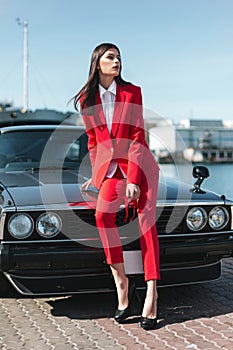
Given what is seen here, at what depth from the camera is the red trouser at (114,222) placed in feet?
12.0

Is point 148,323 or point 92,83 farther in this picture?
point 92,83

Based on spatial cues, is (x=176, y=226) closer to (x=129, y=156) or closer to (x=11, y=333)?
(x=129, y=156)

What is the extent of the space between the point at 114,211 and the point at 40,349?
Answer: 3.40 ft

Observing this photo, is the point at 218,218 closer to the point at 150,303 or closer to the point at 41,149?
the point at 150,303

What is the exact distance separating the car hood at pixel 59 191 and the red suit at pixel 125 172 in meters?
0.21

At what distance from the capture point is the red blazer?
12.2 feet

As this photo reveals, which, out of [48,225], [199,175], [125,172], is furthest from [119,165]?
[199,175]

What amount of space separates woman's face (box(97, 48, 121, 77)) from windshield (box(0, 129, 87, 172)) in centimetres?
179

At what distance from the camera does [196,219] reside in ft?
13.3

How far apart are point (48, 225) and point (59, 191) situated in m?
0.38

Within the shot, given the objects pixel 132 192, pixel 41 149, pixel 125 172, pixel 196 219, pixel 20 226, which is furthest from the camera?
pixel 41 149

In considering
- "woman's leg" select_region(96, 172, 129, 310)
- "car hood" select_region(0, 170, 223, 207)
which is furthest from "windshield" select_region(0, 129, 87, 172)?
"woman's leg" select_region(96, 172, 129, 310)

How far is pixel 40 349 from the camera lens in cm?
331

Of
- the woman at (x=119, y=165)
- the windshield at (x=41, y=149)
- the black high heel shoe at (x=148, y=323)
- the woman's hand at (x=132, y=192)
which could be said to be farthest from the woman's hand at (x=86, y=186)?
the windshield at (x=41, y=149)
